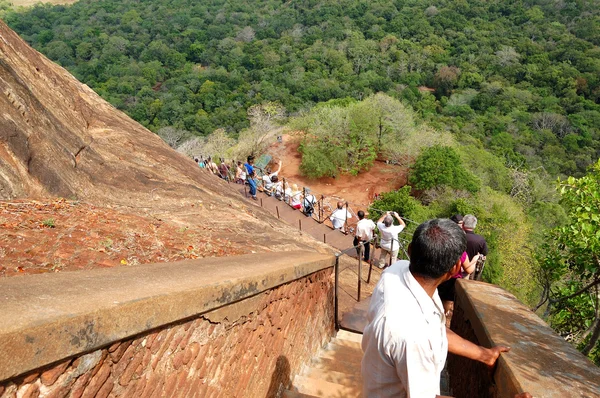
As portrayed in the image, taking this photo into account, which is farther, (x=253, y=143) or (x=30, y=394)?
(x=253, y=143)

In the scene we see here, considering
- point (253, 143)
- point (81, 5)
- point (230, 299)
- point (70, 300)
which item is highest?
point (81, 5)

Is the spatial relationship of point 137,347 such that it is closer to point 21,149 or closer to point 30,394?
point 30,394

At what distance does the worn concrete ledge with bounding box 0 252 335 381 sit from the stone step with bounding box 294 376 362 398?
1429 millimetres

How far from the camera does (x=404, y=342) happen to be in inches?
69.1

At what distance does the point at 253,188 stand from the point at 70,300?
1030 centimetres

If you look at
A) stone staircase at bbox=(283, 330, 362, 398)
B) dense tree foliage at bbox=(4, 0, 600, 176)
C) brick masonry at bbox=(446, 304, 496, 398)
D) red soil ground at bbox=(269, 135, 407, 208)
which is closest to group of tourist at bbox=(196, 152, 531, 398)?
brick masonry at bbox=(446, 304, 496, 398)

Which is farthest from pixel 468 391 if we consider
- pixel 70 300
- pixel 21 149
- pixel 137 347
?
pixel 21 149

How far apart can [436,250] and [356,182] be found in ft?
73.9

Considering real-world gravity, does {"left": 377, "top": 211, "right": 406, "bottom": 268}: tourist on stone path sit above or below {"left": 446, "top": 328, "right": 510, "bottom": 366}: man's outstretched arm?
below

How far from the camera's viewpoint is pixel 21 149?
194 inches

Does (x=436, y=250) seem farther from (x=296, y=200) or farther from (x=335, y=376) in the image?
(x=296, y=200)

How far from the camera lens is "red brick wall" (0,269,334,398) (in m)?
1.49

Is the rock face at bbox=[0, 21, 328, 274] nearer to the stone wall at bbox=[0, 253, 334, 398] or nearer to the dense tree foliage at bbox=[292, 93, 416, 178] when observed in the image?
the stone wall at bbox=[0, 253, 334, 398]

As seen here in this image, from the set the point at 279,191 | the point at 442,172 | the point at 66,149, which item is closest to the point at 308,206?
the point at 279,191
